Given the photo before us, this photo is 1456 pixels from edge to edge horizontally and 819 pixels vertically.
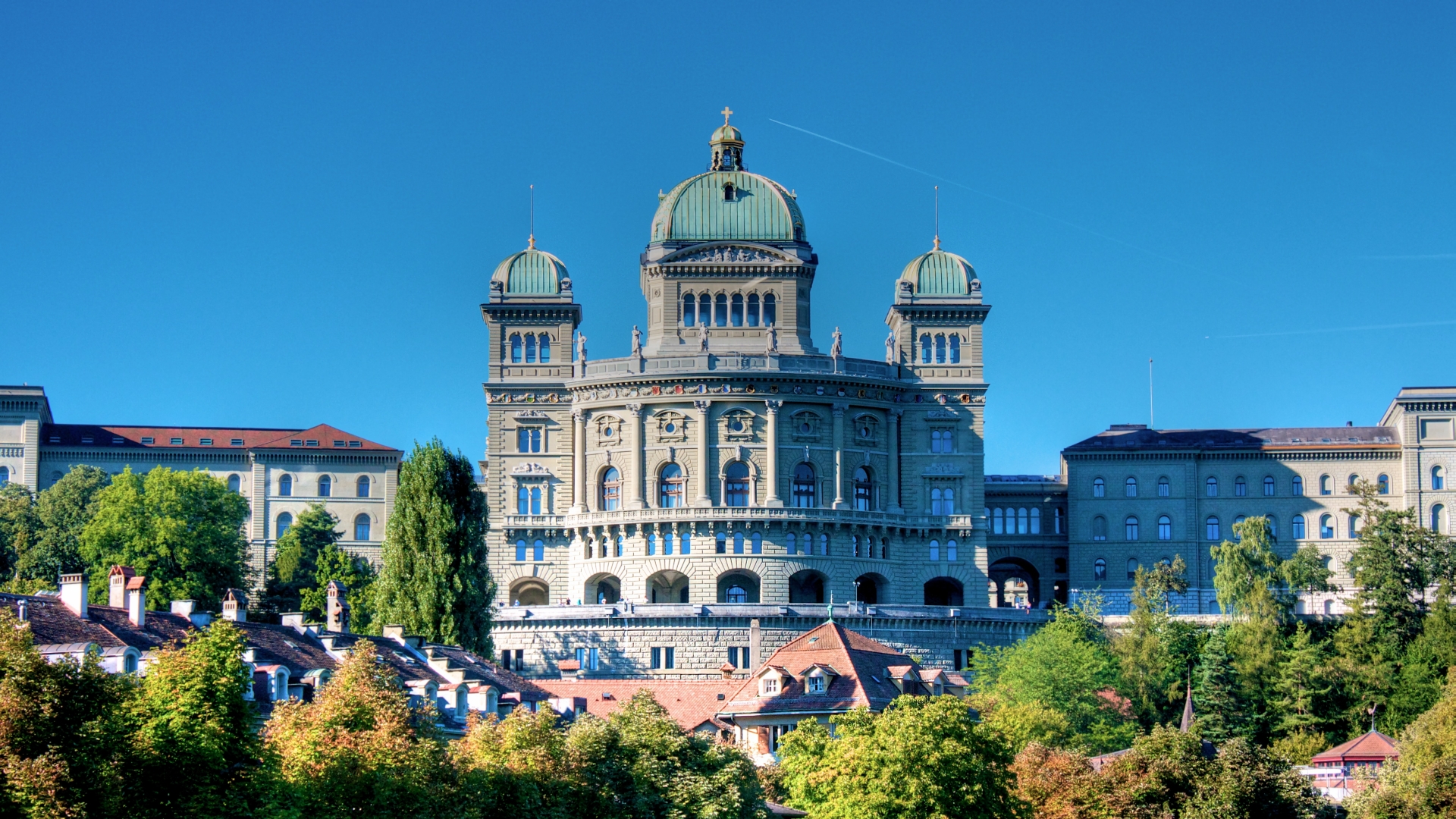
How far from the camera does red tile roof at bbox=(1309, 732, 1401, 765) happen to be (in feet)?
376

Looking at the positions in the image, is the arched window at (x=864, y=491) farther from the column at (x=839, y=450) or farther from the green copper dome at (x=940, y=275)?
the green copper dome at (x=940, y=275)

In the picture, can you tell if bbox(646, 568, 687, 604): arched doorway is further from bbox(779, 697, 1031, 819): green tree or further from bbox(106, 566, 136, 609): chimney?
bbox(106, 566, 136, 609): chimney

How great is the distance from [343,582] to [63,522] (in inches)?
Answer: 670

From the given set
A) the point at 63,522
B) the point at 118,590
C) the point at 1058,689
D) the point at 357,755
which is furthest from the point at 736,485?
the point at 357,755

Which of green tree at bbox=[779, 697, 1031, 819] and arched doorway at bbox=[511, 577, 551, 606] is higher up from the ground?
arched doorway at bbox=[511, 577, 551, 606]

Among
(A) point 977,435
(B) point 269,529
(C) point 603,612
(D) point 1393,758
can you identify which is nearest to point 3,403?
(B) point 269,529

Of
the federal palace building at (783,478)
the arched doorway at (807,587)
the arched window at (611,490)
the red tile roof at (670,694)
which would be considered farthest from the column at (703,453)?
the red tile roof at (670,694)

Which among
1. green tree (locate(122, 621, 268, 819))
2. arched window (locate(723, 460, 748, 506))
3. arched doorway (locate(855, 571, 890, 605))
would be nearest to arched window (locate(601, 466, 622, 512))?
arched window (locate(723, 460, 748, 506))

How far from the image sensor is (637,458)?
141625 mm

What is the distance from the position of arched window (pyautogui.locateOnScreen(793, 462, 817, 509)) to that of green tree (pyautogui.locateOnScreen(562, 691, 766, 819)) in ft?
199

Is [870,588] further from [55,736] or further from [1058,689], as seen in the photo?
[55,736]

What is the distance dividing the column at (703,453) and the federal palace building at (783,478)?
13 cm

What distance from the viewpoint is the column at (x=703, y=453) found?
140 m

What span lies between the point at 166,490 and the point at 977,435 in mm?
46448
